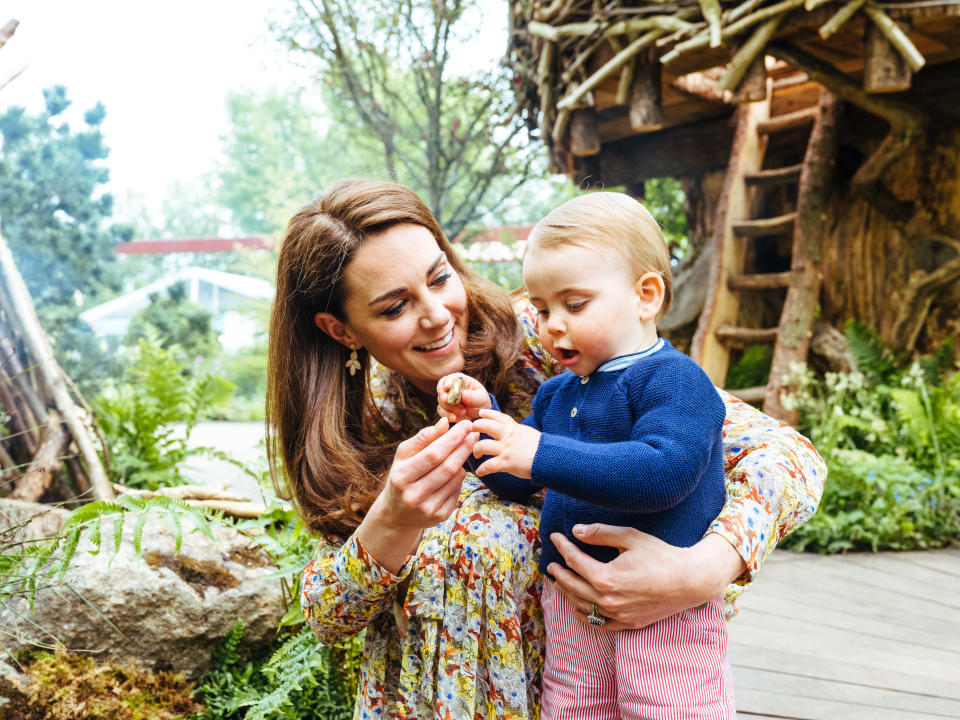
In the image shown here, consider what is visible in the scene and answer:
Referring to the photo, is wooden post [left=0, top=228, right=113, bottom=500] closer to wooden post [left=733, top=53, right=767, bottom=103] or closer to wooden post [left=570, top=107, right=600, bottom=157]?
wooden post [left=570, top=107, right=600, bottom=157]

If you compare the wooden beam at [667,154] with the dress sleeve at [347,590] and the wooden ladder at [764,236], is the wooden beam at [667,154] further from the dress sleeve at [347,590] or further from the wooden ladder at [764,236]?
the dress sleeve at [347,590]

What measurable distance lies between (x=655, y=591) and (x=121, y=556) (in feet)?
5.44

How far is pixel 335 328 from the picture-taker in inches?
70.1

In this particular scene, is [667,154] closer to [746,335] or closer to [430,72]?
[746,335]

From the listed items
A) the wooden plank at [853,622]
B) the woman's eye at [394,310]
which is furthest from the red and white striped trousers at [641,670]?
the wooden plank at [853,622]

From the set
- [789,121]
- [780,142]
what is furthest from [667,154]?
[789,121]

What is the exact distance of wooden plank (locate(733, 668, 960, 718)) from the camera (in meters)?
2.03

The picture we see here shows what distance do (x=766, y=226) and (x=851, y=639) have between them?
3.02 m

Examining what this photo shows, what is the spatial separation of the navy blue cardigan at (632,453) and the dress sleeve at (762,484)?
0.17 feet

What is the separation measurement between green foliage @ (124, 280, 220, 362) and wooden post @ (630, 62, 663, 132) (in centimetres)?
748

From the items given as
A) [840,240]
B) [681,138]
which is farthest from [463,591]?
[681,138]

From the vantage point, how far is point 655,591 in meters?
1.22

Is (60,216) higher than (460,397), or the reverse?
→ (460,397)

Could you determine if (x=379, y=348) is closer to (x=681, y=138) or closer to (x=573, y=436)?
(x=573, y=436)
